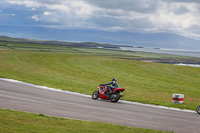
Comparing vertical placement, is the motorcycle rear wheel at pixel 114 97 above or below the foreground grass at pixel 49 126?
below

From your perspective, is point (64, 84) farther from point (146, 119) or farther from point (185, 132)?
point (185, 132)

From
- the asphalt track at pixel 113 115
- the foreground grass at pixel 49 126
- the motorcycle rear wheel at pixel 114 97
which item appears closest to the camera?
the foreground grass at pixel 49 126

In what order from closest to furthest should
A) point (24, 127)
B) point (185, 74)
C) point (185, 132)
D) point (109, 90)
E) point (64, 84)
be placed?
point (24, 127) < point (185, 132) < point (109, 90) < point (64, 84) < point (185, 74)

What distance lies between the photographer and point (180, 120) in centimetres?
1658

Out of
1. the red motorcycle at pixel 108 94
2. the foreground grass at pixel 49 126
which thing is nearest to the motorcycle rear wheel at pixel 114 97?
the red motorcycle at pixel 108 94

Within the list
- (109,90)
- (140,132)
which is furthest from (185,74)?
(140,132)

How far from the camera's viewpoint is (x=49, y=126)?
11.6 metres

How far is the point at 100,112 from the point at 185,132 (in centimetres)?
557

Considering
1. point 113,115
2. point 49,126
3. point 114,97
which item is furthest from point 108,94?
point 49,126

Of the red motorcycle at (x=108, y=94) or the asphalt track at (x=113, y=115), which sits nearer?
the asphalt track at (x=113, y=115)

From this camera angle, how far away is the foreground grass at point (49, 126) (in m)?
10.4

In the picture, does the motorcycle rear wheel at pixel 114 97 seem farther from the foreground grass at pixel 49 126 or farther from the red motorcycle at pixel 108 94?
the foreground grass at pixel 49 126

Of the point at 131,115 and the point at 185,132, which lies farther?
the point at 131,115

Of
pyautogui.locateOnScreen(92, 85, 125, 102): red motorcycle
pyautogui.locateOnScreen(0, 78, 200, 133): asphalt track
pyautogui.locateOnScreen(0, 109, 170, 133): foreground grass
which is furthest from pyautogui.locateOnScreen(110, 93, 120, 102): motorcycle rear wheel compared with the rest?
pyautogui.locateOnScreen(0, 109, 170, 133): foreground grass
